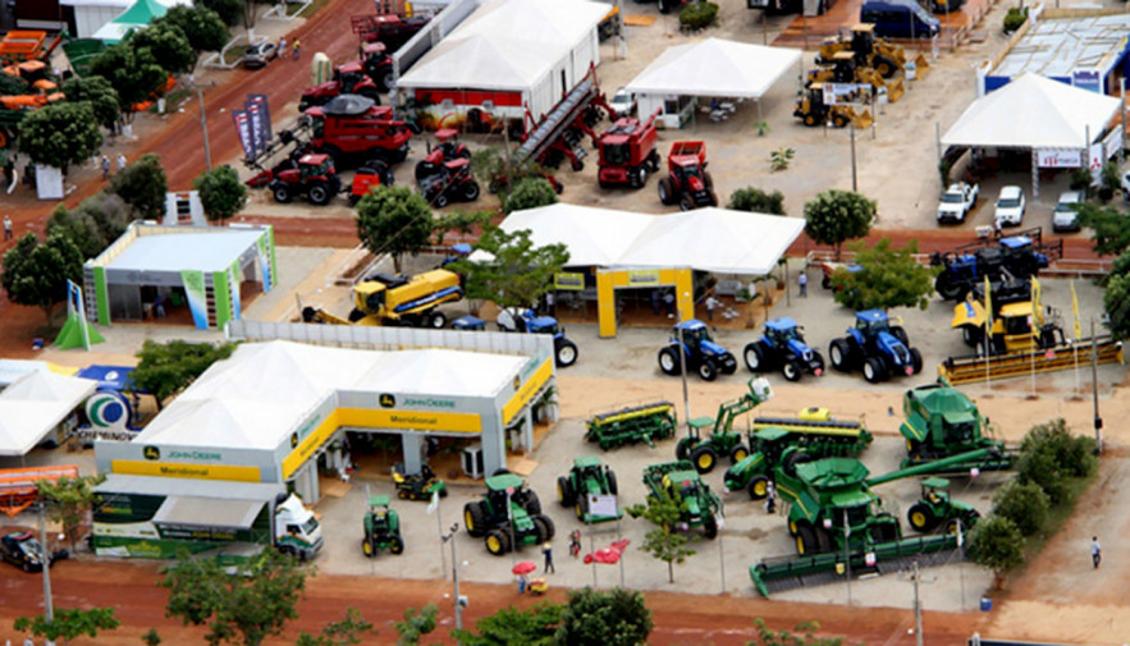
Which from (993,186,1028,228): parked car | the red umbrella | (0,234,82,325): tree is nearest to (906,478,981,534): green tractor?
the red umbrella

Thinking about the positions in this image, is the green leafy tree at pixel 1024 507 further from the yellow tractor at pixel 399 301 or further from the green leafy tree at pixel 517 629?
the yellow tractor at pixel 399 301

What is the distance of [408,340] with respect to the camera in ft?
339

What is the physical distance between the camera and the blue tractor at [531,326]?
107625mm

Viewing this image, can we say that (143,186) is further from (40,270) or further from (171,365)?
(171,365)

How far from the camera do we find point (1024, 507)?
3467 inches

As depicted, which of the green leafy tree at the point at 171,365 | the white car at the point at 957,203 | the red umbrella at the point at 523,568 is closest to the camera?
the red umbrella at the point at 523,568

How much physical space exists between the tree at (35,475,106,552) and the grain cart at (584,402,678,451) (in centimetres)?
1827

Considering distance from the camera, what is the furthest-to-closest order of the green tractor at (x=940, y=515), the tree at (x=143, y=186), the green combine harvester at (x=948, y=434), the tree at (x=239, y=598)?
the tree at (x=143, y=186)
the green combine harvester at (x=948, y=434)
the green tractor at (x=940, y=515)
the tree at (x=239, y=598)

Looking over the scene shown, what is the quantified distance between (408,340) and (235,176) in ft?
79.5

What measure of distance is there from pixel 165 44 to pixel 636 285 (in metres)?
41.4

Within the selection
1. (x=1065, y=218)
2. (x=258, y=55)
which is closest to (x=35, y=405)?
(x=1065, y=218)

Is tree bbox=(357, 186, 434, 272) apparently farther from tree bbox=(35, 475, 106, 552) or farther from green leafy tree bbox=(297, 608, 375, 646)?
green leafy tree bbox=(297, 608, 375, 646)

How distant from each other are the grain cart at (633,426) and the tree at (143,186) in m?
31.8

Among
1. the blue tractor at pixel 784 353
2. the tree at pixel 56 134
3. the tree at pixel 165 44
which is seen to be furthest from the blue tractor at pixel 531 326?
the tree at pixel 165 44
